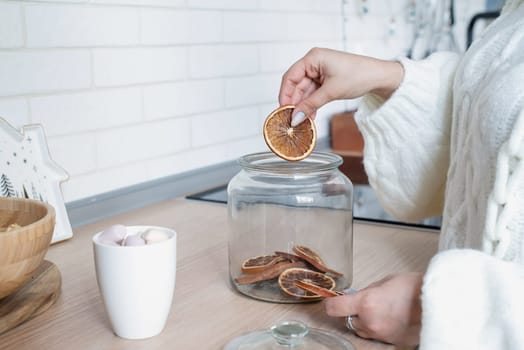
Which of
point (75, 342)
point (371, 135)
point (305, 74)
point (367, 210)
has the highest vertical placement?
point (305, 74)

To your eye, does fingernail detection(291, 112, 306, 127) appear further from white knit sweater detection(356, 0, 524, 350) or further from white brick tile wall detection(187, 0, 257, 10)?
white brick tile wall detection(187, 0, 257, 10)

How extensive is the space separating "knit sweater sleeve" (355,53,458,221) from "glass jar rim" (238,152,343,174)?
9.2 inches

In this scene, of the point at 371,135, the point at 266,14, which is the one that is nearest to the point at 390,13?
the point at 266,14

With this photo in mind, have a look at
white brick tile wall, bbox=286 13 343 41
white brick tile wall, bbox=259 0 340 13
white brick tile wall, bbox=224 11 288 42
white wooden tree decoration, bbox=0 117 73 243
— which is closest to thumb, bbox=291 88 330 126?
white wooden tree decoration, bbox=0 117 73 243

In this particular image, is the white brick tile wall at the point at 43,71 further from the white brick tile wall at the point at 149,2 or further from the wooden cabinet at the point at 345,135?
the wooden cabinet at the point at 345,135

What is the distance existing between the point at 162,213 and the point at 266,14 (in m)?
0.70

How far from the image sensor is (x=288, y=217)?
3.04 feet

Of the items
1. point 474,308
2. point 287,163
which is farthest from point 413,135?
point 474,308

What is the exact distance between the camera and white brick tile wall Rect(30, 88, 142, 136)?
115cm

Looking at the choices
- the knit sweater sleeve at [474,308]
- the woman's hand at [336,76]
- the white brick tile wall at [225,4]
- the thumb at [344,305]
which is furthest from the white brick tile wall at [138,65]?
the knit sweater sleeve at [474,308]

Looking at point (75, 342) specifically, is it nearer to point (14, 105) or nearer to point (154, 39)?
point (14, 105)

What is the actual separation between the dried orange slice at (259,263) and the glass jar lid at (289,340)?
0.13m

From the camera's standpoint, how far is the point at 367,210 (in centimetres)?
178

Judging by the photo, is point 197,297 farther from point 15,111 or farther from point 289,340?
point 15,111
